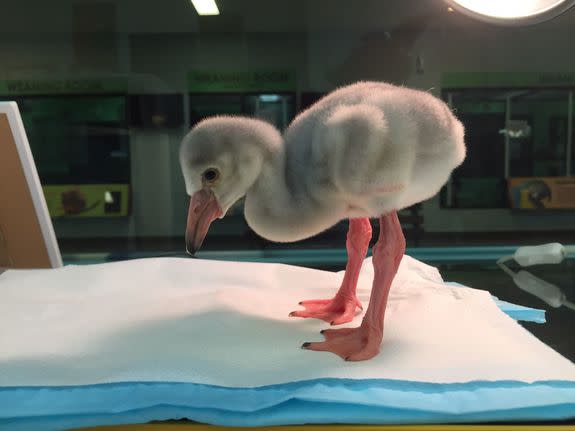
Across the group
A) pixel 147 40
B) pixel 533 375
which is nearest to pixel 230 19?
pixel 147 40

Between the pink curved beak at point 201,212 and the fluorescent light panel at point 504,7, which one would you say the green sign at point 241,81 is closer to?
the fluorescent light panel at point 504,7

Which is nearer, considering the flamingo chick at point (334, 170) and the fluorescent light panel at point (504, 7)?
the flamingo chick at point (334, 170)

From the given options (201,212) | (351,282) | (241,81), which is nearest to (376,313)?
(351,282)

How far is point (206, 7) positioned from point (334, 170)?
1167mm

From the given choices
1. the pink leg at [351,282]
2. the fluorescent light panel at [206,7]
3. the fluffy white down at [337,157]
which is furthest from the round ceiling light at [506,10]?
the fluorescent light panel at [206,7]

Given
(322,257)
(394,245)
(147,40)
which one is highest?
(147,40)

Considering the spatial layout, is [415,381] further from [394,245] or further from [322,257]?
[322,257]

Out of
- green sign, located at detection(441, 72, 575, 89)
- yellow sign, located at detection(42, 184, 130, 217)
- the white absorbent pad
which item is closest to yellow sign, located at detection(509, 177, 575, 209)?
green sign, located at detection(441, 72, 575, 89)

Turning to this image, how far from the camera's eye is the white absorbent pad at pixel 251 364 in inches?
20.3

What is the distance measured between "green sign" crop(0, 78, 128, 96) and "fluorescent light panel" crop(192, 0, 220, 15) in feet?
1.02

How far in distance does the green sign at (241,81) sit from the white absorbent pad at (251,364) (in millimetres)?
805

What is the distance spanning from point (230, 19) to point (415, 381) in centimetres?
132

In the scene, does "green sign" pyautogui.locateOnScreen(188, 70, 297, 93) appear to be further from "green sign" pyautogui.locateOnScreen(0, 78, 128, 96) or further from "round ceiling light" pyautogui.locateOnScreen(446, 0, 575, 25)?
"round ceiling light" pyautogui.locateOnScreen(446, 0, 575, 25)

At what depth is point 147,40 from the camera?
158 centimetres
